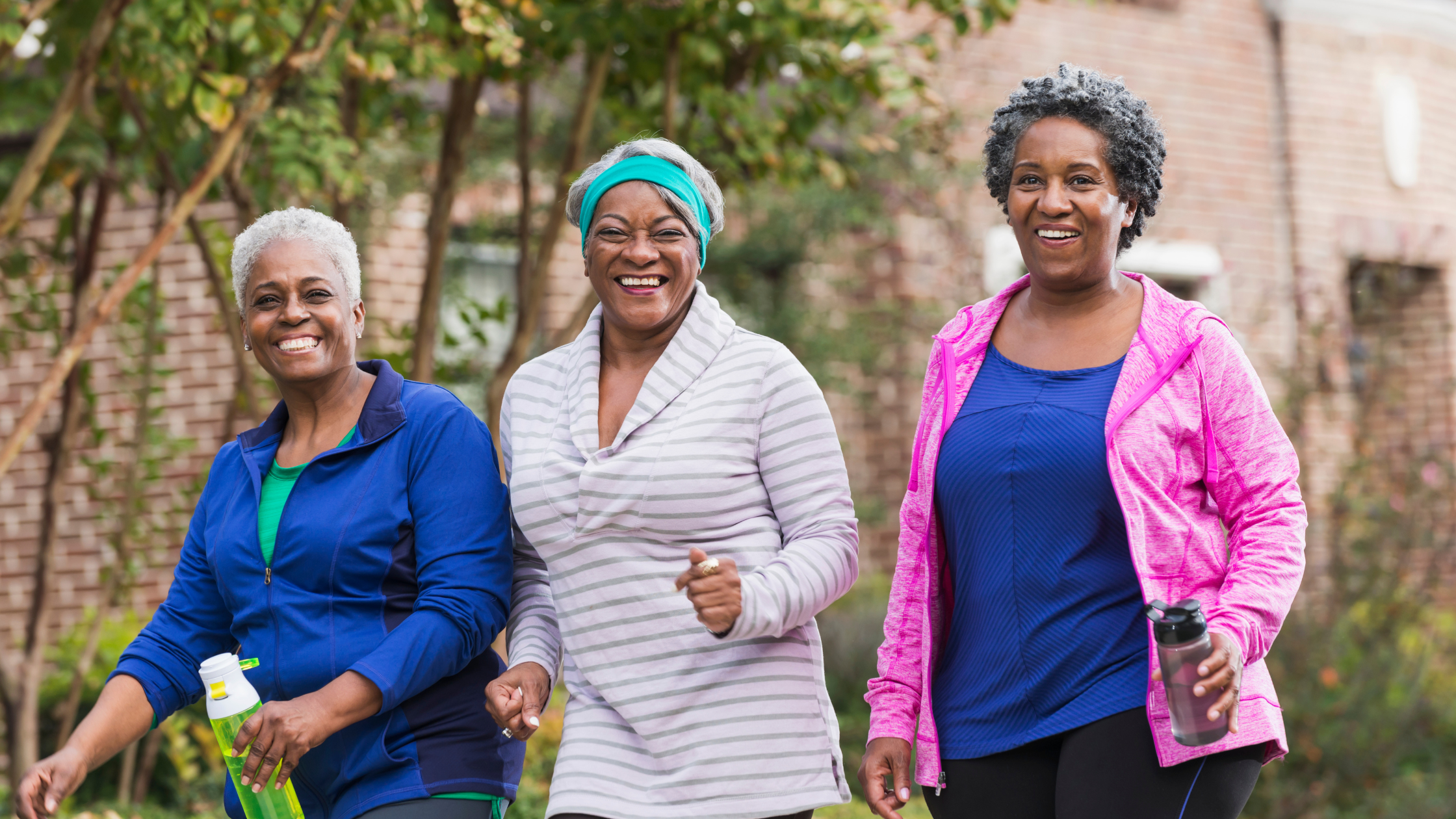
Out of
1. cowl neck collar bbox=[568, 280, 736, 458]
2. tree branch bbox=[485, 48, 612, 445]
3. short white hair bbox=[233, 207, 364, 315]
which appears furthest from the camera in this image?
tree branch bbox=[485, 48, 612, 445]

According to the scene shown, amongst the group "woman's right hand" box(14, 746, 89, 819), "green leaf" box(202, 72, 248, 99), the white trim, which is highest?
the white trim

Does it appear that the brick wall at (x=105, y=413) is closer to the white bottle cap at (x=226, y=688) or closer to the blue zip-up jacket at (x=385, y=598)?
the blue zip-up jacket at (x=385, y=598)

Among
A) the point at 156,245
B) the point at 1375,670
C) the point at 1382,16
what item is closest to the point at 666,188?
the point at 156,245

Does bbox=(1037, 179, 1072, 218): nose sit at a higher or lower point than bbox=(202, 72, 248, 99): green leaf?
lower

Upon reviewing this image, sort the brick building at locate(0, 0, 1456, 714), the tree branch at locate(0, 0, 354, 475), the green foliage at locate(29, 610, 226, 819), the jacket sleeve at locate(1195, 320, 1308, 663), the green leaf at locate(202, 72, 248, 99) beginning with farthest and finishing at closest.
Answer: the brick building at locate(0, 0, 1456, 714)
the green foliage at locate(29, 610, 226, 819)
the green leaf at locate(202, 72, 248, 99)
the tree branch at locate(0, 0, 354, 475)
the jacket sleeve at locate(1195, 320, 1308, 663)

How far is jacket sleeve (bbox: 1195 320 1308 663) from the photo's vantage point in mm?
2309

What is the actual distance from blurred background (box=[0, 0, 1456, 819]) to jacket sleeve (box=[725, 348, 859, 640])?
2.68 ft

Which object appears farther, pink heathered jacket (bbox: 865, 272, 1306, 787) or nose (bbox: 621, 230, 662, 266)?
nose (bbox: 621, 230, 662, 266)

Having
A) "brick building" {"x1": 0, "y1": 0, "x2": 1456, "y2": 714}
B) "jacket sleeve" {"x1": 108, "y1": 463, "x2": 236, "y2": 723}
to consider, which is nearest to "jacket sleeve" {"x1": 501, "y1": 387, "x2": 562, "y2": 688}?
"jacket sleeve" {"x1": 108, "y1": 463, "x2": 236, "y2": 723}

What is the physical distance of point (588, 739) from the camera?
103 inches

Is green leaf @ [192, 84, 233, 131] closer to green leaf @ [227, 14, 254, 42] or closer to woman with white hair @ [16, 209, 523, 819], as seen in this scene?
green leaf @ [227, 14, 254, 42]

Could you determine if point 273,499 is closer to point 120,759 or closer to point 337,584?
point 337,584

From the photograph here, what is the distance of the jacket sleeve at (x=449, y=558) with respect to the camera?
2.53 metres

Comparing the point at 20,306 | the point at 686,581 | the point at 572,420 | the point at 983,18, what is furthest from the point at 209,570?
the point at 20,306
